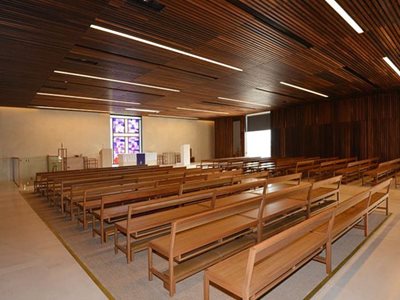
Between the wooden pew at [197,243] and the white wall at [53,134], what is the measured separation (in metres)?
12.8

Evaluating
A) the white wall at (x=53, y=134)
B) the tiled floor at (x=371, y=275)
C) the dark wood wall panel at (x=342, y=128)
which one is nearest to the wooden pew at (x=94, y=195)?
the tiled floor at (x=371, y=275)

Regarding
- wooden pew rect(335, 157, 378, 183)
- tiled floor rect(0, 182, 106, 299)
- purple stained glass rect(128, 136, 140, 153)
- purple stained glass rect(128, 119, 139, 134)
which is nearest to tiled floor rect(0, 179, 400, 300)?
tiled floor rect(0, 182, 106, 299)

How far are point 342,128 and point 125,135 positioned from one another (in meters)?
12.2

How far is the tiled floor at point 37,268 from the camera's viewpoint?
2.33m

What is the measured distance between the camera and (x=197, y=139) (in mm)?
19500

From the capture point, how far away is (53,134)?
13.2 metres

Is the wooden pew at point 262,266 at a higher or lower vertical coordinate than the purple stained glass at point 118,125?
lower

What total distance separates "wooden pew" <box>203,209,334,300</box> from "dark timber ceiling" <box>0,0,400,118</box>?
10.5 feet

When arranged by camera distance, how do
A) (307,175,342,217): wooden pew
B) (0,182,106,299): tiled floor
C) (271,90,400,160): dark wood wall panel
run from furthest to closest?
(271,90,400,160): dark wood wall panel, (307,175,342,217): wooden pew, (0,182,106,299): tiled floor

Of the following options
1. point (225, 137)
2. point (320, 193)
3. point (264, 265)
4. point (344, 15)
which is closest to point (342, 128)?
point (225, 137)

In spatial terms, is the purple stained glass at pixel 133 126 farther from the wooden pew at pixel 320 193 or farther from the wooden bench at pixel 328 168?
the wooden pew at pixel 320 193

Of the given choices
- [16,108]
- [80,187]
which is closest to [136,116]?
[16,108]

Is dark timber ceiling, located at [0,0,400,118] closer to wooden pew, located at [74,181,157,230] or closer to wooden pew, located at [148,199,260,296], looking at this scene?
wooden pew, located at [74,181,157,230]

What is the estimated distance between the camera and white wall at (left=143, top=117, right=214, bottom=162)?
663 inches
